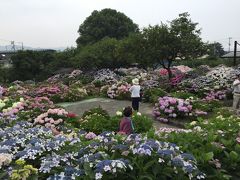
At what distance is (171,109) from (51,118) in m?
4.50

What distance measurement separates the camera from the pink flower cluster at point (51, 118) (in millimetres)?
10812

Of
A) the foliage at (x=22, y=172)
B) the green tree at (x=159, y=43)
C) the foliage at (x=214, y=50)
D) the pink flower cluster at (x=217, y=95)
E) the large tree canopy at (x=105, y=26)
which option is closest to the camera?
the foliage at (x=22, y=172)

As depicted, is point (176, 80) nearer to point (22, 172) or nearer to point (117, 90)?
point (117, 90)

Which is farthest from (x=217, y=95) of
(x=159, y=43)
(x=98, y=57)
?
(x=98, y=57)

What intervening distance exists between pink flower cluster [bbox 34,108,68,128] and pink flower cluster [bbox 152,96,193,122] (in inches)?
145

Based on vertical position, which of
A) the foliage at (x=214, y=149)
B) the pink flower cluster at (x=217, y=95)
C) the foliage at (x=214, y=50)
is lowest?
the pink flower cluster at (x=217, y=95)

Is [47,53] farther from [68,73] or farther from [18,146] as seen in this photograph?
[18,146]

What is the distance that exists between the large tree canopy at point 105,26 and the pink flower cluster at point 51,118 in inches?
1795

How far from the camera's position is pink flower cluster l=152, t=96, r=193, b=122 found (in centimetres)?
1394

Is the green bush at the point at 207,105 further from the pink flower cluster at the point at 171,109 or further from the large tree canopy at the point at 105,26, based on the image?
the large tree canopy at the point at 105,26

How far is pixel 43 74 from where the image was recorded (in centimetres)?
3734

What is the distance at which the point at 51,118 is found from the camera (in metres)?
11.1

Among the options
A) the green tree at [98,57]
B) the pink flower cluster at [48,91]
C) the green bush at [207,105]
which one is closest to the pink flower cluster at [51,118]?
the green bush at [207,105]

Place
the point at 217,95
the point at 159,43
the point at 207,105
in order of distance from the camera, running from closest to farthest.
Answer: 1. the point at 207,105
2. the point at 217,95
3. the point at 159,43
